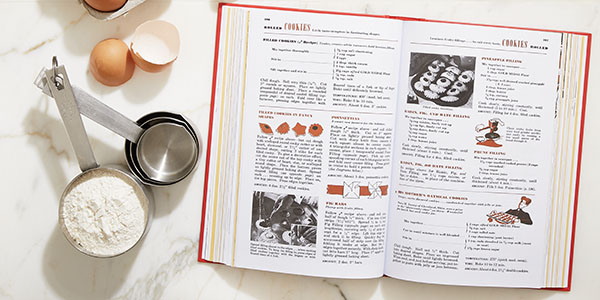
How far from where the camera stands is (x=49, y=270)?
2.50 feet

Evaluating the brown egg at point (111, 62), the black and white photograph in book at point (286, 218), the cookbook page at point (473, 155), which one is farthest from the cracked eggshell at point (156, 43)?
the cookbook page at point (473, 155)

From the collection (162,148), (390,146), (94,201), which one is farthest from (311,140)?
(94,201)

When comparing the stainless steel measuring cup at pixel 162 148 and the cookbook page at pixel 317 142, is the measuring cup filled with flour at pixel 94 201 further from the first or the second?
the cookbook page at pixel 317 142

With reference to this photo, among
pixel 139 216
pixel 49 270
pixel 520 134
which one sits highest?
pixel 520 134

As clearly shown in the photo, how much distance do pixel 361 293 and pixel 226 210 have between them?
266 mm

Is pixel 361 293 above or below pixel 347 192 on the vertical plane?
below

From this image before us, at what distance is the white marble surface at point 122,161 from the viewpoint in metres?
0.74

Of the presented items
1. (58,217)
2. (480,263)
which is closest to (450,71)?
(480,263)

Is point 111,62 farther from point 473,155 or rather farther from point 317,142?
point 473,155

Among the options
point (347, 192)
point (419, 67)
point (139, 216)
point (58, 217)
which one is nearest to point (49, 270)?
point (58, 217)

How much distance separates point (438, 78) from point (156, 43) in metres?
0.46

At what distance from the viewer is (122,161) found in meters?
0.75

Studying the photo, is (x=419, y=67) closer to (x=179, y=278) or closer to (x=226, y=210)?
(x=226, y=210)

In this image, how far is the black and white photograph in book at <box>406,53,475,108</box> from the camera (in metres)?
0.72
